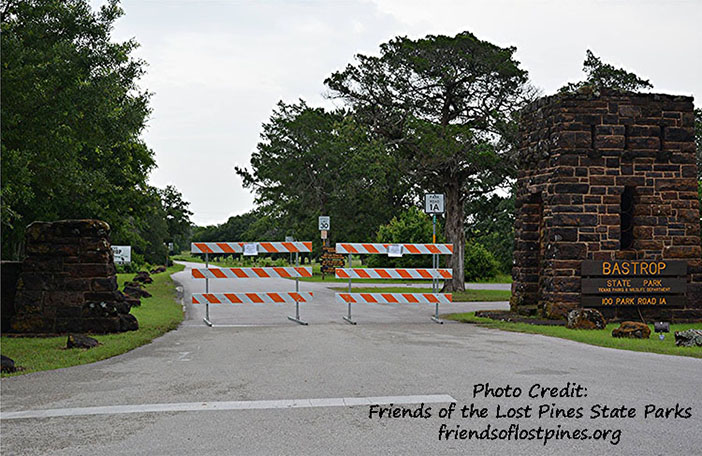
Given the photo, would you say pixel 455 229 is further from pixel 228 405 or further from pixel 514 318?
pixel 228 405

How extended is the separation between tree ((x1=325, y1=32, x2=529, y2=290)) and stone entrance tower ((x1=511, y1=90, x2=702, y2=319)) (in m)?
9.77

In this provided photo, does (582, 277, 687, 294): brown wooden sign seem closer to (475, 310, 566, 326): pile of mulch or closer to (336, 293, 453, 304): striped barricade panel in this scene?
(475, 310, 566, 326): pile of mulch

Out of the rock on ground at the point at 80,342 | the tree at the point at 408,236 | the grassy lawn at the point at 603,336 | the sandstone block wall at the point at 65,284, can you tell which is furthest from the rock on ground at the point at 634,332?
the tree at the point at 408,236

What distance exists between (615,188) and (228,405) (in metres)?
11.8

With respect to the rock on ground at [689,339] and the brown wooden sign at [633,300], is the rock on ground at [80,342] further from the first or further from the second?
the brown wooden sign at [633,300]

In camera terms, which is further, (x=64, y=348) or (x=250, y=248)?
(x=250, y=248)

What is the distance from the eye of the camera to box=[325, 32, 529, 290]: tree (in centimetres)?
2652

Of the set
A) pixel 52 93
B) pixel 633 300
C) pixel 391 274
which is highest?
pixel 52 93

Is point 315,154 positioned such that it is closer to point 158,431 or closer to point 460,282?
point 460,282

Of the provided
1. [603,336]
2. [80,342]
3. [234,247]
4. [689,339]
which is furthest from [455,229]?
[80,342]

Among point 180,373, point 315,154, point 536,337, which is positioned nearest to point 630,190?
point 536,337

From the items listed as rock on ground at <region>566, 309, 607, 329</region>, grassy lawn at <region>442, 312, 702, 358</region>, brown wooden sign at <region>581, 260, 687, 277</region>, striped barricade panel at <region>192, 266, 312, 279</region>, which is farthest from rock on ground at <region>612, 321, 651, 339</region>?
striped barricade panel at <region>192, 266, 312, 279</region>

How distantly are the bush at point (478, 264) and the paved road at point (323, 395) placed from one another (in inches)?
1167

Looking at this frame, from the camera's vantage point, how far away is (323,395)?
7.52m
